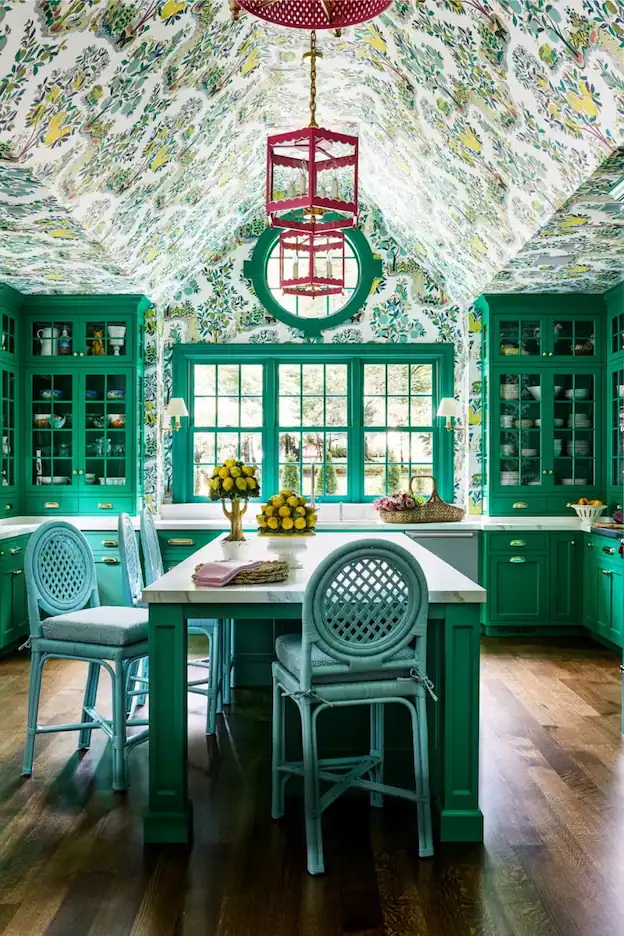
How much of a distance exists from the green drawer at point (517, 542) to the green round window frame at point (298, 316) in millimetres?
2288

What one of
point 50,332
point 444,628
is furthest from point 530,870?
point 50,332

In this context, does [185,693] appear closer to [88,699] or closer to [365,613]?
[365,613]

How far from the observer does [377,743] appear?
11.1 ft

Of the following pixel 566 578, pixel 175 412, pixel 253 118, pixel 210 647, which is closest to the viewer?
pixel 210 647

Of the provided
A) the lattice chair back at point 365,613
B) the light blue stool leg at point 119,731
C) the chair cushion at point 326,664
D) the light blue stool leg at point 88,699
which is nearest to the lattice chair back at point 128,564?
the light blue stool leg at point 88,699

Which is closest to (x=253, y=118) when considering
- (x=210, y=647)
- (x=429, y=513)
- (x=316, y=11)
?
(x=429, y=513)

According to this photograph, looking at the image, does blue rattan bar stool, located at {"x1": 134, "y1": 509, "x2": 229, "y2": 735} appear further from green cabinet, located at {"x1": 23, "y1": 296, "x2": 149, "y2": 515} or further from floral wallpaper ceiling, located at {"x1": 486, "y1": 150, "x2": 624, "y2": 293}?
floral wallpaper ceiling, located at {"x1": 486, "y1": 150, "x2": 624, "y2": 293}

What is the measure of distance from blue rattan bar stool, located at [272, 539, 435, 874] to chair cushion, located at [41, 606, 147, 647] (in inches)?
35.0

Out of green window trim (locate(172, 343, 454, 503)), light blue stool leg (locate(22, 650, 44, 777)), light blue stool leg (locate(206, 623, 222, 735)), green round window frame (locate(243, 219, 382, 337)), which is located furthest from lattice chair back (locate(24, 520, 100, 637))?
green round window frame (locate(243, 219, 382, 337))

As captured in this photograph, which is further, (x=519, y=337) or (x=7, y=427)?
(x=519, y=337)

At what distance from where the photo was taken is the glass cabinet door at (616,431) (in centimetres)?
653

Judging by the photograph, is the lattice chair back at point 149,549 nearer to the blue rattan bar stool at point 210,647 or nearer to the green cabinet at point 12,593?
the blue rattan bar stool at point 210,647

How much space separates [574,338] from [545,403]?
587 mm

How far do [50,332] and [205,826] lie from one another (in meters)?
4.77
